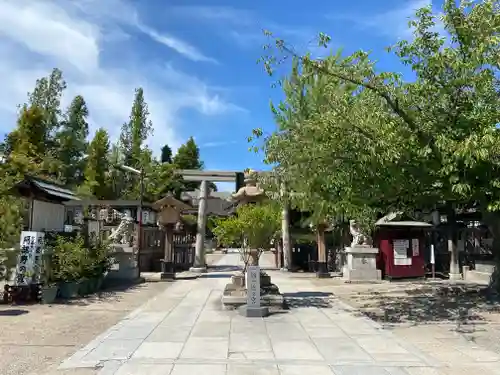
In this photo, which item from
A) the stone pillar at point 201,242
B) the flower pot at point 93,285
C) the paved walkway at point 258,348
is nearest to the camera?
the paved walkway at point 258,348

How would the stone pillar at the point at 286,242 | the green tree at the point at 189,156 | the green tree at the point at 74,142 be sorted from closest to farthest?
the stone pillar at the point at 286,242 → the green tree at the point at 74,142 → the green tree at the point at 189,156

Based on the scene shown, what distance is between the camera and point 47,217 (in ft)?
48.6

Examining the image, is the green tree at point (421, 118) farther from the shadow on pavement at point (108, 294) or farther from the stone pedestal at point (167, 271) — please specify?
the stone pedestal at point (167, 271)

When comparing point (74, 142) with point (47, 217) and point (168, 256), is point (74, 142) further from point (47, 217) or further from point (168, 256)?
point (47, 217)

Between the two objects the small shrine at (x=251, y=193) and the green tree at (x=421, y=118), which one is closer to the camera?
the green tree at (x=421, y=118)

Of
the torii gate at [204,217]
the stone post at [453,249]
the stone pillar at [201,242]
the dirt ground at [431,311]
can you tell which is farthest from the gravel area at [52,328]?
the stone post at [453,249]

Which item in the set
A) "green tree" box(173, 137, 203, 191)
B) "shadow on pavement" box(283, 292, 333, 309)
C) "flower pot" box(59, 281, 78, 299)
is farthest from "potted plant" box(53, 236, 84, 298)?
"green tree" box(173, 137, 203, 191)

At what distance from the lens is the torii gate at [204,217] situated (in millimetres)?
24281

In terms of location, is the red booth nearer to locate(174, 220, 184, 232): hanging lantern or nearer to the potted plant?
locate(174, 220, 184, 232): hanging lantern

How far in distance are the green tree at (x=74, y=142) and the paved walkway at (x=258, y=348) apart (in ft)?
98.4

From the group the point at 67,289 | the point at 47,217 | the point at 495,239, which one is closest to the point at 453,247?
the point at 495,239

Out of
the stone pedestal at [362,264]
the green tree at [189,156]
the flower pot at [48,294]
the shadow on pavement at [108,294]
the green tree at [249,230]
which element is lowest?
the shadow on pavement at [108,294]

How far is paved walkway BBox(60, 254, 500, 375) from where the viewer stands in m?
6.30

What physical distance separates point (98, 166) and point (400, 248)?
29.1 m
